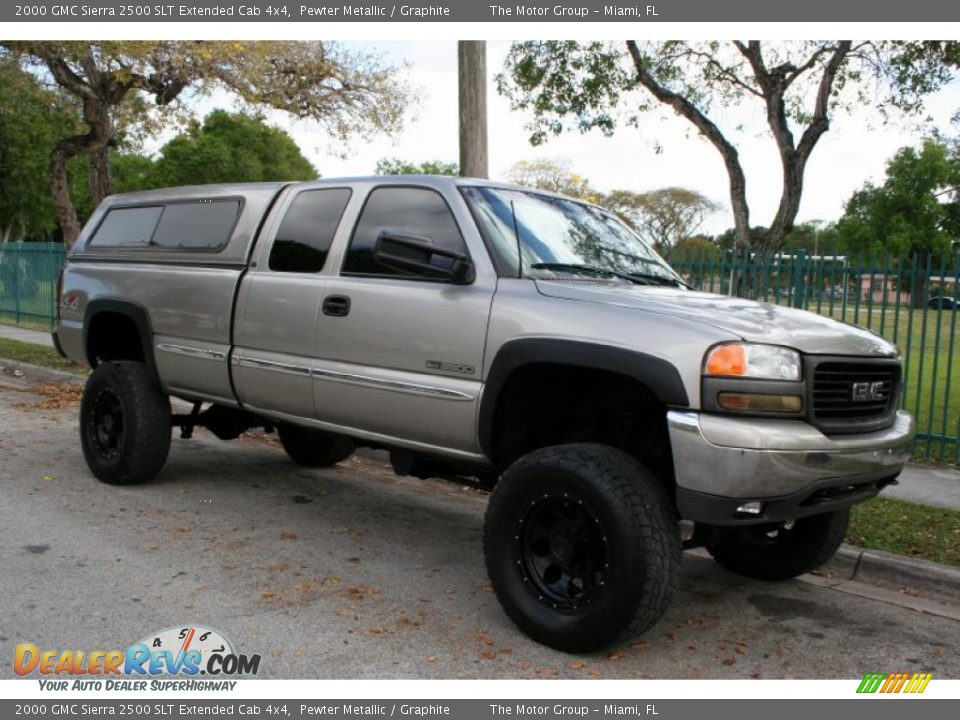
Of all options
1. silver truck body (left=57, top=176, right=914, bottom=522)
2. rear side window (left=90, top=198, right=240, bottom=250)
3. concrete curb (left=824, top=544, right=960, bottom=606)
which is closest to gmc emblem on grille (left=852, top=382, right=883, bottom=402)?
silver truck body (left=57, top=176, right=914, bottom=522)

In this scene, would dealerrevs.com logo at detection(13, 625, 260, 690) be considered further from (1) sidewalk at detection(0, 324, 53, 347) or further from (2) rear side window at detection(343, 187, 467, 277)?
(1) sidewalk at detection(0, 324, 53, 347)

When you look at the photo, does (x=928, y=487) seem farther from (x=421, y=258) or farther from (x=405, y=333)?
(x=421, y=258)

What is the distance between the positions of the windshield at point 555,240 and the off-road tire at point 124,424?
9.70ft

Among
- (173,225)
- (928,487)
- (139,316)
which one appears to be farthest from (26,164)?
(928,487)

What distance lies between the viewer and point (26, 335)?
17.4 m

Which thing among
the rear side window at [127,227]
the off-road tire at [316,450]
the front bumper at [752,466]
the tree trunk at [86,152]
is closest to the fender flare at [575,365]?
the front bumper at [752,466]

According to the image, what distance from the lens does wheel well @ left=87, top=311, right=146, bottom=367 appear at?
6.81 meters

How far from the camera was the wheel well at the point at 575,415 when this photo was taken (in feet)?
14.1

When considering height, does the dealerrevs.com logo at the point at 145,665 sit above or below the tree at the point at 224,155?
below

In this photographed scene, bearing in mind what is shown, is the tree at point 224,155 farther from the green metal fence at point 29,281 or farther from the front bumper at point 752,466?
the front bumper at point 752,466

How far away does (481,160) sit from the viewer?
9297mm

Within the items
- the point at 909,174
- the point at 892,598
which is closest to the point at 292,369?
Answer: the point at 892,598

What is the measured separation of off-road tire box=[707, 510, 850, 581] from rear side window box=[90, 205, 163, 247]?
443 centimetres

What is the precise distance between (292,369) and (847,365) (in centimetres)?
292
